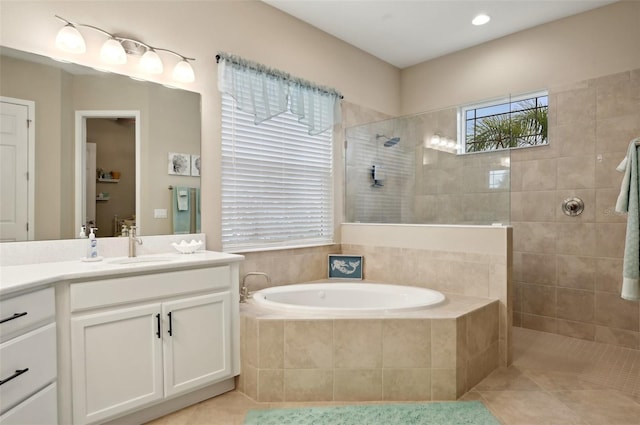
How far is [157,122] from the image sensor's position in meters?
2.51

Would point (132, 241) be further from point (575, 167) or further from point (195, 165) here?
point (575, 167)

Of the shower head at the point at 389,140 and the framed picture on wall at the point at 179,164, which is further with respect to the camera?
the shower head at the point at 389,140

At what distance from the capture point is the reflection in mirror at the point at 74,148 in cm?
195

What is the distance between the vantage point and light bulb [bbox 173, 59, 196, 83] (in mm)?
2555

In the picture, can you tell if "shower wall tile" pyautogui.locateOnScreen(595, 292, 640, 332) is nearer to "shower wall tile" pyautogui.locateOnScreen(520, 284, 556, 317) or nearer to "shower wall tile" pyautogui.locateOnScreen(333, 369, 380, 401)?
"shower wall tile" pyautogui.locateOnScreen(520, 284, 556, 317)

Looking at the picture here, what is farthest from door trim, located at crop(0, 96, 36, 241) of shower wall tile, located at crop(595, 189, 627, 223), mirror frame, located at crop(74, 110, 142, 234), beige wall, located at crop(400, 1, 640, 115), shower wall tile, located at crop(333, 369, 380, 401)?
shower wall tile, located at crop(595, 189, 627, 223)

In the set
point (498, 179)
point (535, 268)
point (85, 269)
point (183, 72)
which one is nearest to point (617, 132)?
point (498, 179)

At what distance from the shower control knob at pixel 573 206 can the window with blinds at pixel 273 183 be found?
6.98 ft

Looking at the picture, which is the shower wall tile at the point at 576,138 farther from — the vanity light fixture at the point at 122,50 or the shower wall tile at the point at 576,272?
the vanity light fixture at the point at 122,50

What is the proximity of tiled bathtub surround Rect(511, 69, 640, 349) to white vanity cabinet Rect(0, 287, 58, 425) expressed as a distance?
3.71 metres

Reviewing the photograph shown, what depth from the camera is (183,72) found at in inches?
101

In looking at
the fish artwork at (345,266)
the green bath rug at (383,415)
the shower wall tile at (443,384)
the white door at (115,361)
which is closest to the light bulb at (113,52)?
the white door at (115,361)

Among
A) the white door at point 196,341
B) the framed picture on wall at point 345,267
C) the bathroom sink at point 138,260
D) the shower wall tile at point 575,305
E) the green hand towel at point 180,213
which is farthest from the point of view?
the framed picture on wall at point 345,267

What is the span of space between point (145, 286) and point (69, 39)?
1.45 metres
